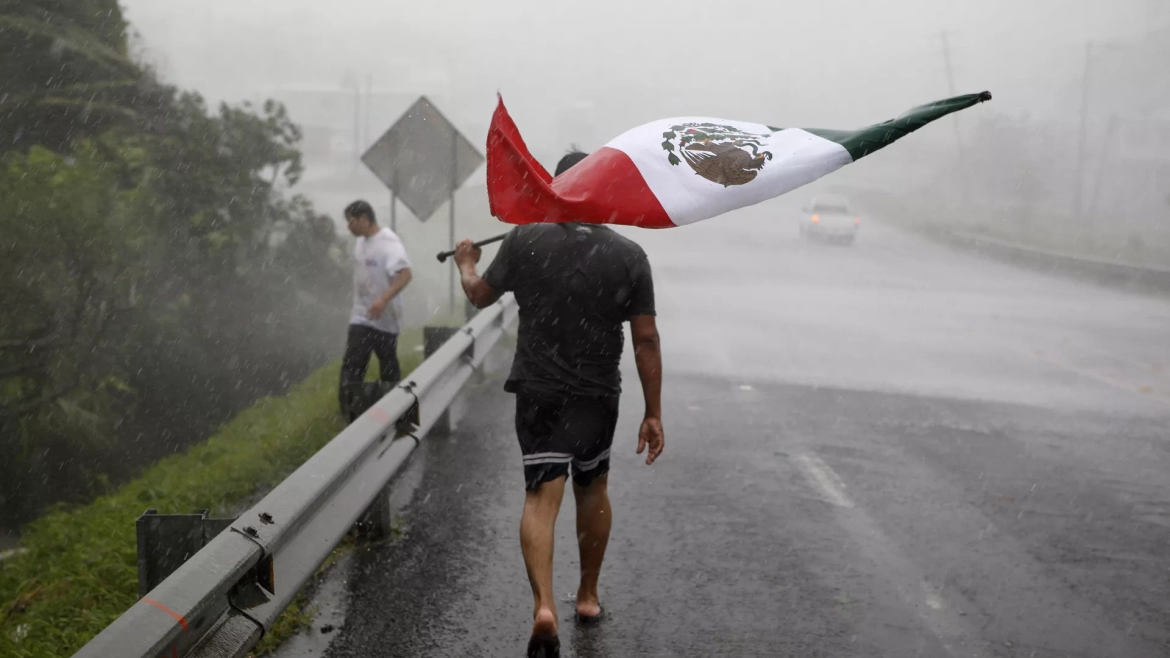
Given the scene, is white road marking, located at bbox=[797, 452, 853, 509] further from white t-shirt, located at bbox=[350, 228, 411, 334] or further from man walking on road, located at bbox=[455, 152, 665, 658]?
white t-shirt, located at bbox=[350, 228, 411, 334]

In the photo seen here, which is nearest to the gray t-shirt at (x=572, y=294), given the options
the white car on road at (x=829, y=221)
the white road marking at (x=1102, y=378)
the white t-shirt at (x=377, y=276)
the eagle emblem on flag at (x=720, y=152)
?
the eagle emblem on flag at (x=720, y=152)

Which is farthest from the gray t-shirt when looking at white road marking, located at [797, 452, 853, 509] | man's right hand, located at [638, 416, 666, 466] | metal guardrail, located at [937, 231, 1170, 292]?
metal guardrail, located at [937, 231, 1170, 292]

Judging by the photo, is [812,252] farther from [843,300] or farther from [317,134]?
[317,134]

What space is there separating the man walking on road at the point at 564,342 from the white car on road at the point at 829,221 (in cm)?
3468

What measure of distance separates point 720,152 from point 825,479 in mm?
3777

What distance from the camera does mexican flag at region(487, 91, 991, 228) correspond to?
4102mm

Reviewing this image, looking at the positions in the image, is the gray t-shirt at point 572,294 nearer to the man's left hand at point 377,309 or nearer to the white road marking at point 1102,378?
the man's left hand at point 377,309

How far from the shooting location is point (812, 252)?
115 ft

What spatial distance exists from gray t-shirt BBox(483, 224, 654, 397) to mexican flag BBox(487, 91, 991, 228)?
0.32m

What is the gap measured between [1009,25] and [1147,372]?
105 m

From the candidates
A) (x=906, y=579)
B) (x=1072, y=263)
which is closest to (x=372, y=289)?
(x=906, y=579)

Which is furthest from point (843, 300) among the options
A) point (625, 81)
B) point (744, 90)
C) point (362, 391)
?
point (744, 90)

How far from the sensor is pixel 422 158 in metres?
12.1

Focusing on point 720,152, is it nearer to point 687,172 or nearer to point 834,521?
point 687,172
